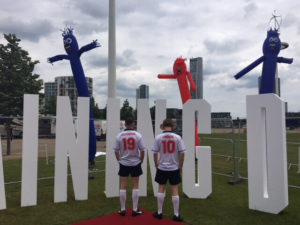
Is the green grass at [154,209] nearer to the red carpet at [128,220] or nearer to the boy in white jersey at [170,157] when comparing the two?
the red carpet at [128,220]

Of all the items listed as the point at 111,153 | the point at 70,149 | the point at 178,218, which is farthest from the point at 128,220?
the point at 70,149

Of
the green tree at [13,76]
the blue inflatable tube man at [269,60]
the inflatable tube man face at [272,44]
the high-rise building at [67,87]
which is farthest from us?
the high-rise building at [67,87]

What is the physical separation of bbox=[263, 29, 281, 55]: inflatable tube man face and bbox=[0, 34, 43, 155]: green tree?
19.7m

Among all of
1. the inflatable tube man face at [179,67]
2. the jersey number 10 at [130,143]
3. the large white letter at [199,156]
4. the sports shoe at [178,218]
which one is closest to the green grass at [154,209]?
the sports shoe at [178,218]

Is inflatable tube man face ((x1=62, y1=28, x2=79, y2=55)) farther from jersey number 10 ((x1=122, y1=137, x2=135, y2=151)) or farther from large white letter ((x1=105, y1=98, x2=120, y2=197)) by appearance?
jersey number 10 ((x1=122, y1=137, x2=135, y2=151))

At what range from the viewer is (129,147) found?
4.94 m

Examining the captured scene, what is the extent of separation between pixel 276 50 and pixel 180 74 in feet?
13.6

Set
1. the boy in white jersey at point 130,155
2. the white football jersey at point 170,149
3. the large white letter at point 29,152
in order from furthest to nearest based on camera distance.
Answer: the large white letter at point 29,152, the boy in white jersey at point 130,155, the white football jersey at point 170,149

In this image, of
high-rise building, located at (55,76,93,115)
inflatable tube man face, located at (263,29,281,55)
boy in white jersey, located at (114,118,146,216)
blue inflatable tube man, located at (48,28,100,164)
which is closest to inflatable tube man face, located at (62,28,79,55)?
blue inflatable tube man, located at (48,28,100,164)

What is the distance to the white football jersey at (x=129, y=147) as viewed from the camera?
16.2 ft

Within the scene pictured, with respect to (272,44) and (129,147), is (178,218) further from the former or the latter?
(272,44)

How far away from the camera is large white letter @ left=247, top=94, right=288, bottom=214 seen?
Answer: 16.3 feet

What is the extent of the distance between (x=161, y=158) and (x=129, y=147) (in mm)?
647

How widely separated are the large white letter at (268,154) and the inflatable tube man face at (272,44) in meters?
3.73
